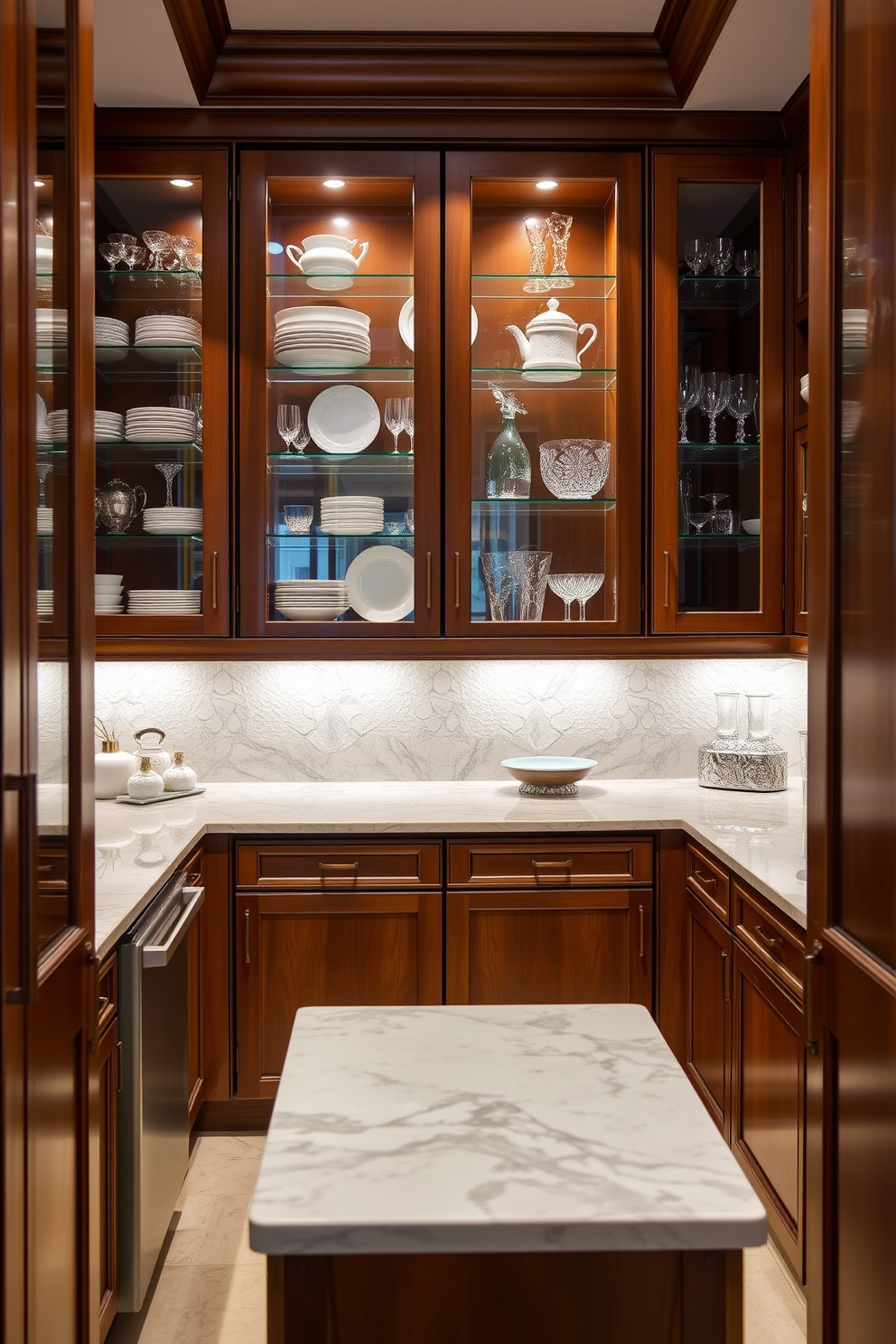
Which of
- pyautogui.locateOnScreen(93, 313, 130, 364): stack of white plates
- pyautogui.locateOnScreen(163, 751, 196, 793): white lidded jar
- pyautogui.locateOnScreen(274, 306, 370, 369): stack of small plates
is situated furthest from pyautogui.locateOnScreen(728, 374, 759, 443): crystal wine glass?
pyautogui.locateOnScreen(163, 751, 196, 793): white lidded jar

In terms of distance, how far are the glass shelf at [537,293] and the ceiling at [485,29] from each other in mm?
553

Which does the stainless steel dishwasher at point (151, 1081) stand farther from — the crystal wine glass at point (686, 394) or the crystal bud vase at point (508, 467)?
the crystal wine glass at point (686, 394)

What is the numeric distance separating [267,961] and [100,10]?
2.39m

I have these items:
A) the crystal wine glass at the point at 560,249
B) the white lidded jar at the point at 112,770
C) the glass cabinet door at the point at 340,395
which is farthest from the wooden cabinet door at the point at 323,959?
the crystal wine glass at the point at 560,249

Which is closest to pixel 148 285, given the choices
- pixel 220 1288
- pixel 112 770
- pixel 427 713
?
pixel 112 770

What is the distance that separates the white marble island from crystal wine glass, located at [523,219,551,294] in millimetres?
2558

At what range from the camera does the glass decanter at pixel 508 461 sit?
10.4 feet

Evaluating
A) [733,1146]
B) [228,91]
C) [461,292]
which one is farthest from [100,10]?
[733,1146]

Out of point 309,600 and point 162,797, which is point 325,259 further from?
point 162,797

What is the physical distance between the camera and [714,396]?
3162 millimetres

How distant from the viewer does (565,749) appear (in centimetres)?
347

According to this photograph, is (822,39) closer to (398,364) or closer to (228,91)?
(398,364)

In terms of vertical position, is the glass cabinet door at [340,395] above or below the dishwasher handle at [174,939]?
above

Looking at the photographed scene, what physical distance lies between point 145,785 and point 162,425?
1.05 metres
